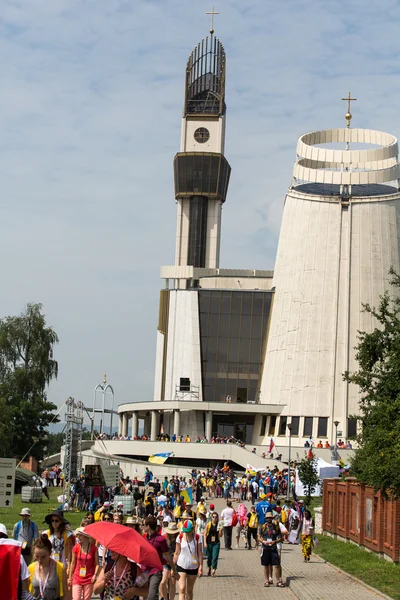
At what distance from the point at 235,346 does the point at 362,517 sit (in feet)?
160

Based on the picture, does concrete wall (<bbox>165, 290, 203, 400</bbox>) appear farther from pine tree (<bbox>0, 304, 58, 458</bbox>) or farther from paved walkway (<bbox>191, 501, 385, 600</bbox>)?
paved walkway (<bbox>191, 501, 385, 600</bbox>)

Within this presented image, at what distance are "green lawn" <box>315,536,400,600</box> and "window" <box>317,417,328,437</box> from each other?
39.8 m

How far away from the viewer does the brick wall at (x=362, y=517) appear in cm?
2353

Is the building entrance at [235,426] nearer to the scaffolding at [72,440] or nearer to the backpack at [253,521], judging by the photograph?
the scaffolding at [72,440]

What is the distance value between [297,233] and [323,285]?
4624 mm

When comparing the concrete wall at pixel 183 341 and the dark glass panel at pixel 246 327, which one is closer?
the dark glass panel at pixel 246 327

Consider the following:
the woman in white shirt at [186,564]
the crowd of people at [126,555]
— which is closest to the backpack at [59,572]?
the crowd of people at [126,555]

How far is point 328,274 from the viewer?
2783 inches

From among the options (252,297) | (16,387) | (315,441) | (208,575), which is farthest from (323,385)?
(208,575)

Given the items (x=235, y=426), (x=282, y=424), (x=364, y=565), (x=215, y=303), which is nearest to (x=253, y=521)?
(x=364, y=565)

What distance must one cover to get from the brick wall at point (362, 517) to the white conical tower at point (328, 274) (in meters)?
35.7

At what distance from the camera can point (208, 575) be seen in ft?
69.1

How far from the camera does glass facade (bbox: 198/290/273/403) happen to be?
7575cm

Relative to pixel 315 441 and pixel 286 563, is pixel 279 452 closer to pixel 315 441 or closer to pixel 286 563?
pixel 315 441
